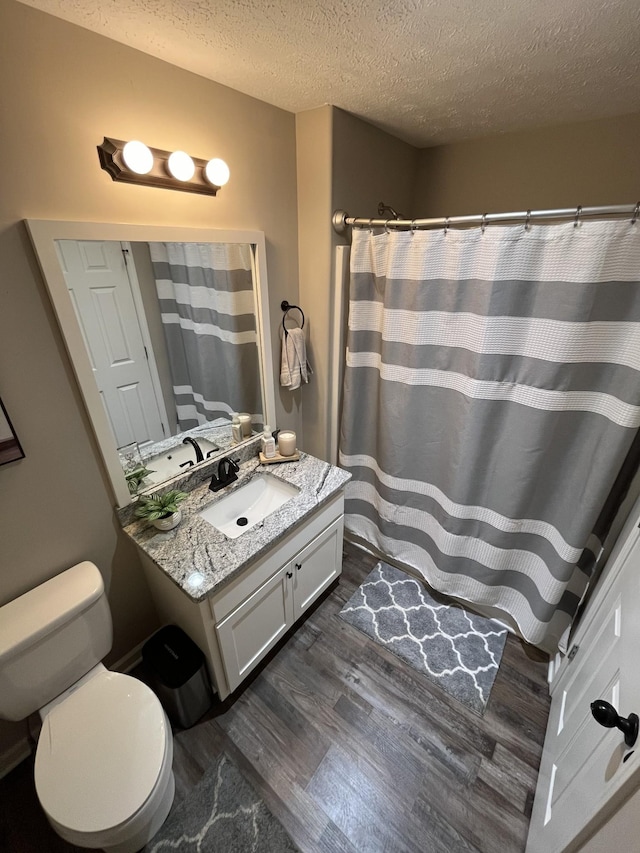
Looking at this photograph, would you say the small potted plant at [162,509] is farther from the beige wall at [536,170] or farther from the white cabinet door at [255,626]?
the beige wall at [536,170]

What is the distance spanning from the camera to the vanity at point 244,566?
1258mm

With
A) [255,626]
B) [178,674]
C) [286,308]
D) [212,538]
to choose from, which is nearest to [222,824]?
[178,674]

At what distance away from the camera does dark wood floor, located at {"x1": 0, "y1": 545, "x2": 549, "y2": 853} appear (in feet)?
3.94

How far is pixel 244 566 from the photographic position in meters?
1.29

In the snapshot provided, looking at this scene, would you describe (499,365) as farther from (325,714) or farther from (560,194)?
(325,714)

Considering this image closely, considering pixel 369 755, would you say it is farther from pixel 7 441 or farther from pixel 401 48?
pixel 401 48

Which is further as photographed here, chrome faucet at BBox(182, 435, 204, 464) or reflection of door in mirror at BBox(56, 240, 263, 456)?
chrome faucet at BBox(182, 435, 204, 464)

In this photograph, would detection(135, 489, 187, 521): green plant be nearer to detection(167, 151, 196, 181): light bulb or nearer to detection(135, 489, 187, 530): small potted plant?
detection(135, 489, 187, 530): small potted plant

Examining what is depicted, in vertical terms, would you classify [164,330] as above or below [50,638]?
above

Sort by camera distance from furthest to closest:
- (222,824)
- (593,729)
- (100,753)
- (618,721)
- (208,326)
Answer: (208,326) → (222,824) → (100,753) → (593,729) → (618,721)

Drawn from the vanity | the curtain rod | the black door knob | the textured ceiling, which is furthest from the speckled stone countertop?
the textured ceiling

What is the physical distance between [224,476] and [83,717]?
937 mm

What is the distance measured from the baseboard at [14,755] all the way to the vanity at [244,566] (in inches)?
23.2

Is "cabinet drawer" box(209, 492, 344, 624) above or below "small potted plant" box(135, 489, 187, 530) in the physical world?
below
